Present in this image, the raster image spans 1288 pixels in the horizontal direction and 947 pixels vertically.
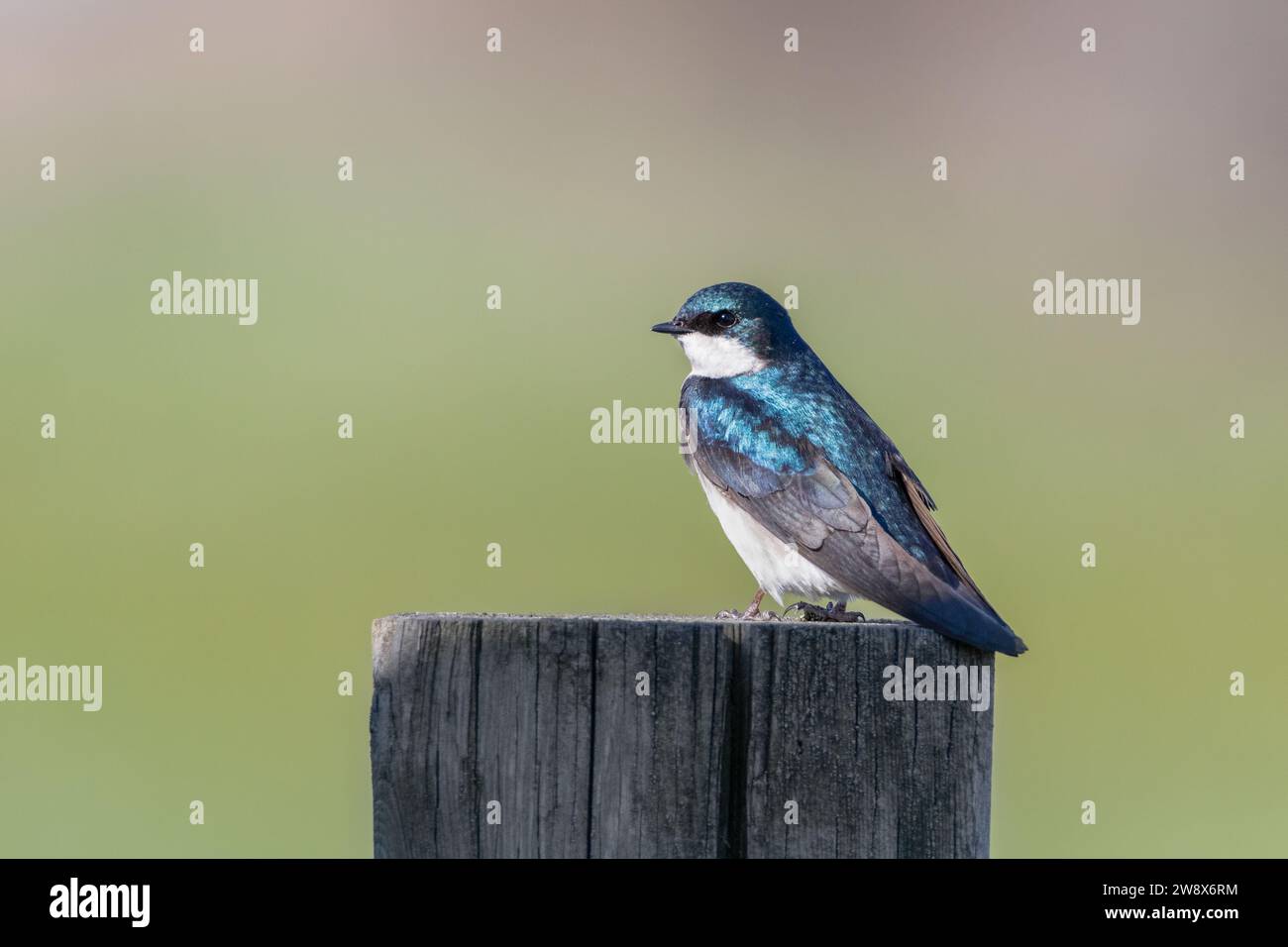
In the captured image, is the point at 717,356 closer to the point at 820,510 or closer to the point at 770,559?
the point at 770,559

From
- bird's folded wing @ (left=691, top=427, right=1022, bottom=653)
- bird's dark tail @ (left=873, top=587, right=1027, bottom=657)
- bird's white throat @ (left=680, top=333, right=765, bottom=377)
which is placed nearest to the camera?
bird's dark tail @ (left=873, top=587, right=1027, bottom=657)

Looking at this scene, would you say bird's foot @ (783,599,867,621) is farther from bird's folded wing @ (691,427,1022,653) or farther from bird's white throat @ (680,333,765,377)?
bird's white throat @ (680,333,765,377)

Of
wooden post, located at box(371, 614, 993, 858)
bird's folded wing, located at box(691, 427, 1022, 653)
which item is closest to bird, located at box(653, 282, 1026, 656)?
bird's folded wing, located at box(691, 427, 1022, 653)

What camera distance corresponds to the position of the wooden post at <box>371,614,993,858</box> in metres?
3.99

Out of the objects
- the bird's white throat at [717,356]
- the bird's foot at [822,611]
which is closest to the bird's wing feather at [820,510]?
the bird's foot at [822,611]

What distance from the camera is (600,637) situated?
403 cm

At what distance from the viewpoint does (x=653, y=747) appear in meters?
4.00

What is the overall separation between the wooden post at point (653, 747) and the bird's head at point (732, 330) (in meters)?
3.30

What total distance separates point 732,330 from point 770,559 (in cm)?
139

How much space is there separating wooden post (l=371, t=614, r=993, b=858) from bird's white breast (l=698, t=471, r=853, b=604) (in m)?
1.83

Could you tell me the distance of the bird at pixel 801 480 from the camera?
5738 mm

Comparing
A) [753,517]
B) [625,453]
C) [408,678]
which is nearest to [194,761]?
[625,453]

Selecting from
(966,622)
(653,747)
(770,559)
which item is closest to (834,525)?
(770,559)

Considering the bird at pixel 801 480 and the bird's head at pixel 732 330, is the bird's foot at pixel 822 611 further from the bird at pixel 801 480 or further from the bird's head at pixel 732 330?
the bird's head at pixel 732 330
